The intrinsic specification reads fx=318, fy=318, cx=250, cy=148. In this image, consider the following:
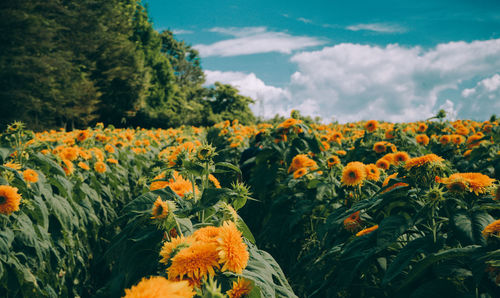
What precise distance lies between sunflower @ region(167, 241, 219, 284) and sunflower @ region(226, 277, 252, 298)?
116 mm

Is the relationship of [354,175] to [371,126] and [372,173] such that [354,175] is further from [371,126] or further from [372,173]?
[371,126]

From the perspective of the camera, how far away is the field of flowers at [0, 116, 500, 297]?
1.05m

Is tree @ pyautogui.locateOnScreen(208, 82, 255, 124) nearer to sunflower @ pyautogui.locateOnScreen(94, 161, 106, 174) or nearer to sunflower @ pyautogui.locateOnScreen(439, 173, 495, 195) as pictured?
sunflower @ pyautogui.locateOnScreen(94, 161, 106, 174)

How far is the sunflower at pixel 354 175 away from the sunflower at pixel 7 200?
2.33 m

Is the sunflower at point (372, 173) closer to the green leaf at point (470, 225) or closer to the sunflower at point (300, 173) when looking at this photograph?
the sunflower at point (300, 173)

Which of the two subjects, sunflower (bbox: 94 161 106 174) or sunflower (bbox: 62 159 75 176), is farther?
sunflower (bbox: 94 161 106 174)

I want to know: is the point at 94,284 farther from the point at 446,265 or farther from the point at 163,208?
the point at 446,265

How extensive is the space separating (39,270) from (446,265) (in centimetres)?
277

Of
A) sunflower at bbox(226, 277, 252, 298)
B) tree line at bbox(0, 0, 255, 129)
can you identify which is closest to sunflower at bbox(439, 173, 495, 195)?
sunflower at bbox(226, 277, 252, 298)

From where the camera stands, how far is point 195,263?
82 cm

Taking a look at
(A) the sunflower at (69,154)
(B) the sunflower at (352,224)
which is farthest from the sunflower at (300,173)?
(A) the sunflower at (69,154)

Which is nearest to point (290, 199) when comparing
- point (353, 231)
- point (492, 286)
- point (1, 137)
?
point (353, 231)

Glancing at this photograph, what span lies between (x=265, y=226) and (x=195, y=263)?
3.11m

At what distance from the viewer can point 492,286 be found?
3.85 ft
